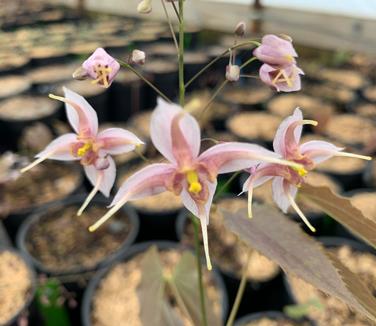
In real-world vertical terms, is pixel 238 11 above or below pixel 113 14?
above

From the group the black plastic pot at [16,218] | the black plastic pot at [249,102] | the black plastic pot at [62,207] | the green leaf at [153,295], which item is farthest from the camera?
the black plastic pot at [249,102]

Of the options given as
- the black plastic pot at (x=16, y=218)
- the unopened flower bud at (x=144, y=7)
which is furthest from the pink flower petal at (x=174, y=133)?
the black plastic pot at (x=16, y=218)

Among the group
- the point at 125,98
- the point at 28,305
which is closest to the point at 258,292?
the point at 28,305

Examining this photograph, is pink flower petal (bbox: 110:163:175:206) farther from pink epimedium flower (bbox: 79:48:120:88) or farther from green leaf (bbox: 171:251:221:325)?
green leaf (bbox: 171:251:221:325)

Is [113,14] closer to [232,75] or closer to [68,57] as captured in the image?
[68,57]

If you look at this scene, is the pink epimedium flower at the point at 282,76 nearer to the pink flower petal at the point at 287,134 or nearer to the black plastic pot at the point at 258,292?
the pink flower petal at the point at 287,134

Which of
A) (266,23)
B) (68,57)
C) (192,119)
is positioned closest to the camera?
(192,119)

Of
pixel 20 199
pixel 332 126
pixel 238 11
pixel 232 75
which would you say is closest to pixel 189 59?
pixel 238 11
